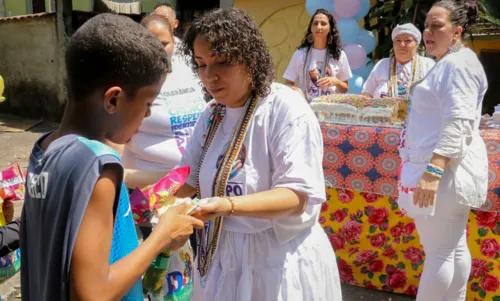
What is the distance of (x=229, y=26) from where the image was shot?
5.67 feet

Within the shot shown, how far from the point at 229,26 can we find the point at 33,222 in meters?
0.92

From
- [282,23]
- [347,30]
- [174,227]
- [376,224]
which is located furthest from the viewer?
[282,23]

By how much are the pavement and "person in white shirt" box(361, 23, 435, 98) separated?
1.67m

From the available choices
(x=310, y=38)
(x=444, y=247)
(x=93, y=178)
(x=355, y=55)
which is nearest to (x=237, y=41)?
(x=93, y=178)

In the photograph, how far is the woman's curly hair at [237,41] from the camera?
1724 mm

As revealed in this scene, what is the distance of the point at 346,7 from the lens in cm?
621

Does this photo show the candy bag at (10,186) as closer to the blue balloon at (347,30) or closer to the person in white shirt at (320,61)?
the person in white shirt at (320,61)

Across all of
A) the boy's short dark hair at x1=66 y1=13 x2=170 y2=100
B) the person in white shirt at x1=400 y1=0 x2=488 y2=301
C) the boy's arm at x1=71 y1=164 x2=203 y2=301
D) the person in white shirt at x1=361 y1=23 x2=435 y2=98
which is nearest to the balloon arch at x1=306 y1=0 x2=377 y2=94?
the person in white shirt at x1=361 y1=23 x2=435 y2=98

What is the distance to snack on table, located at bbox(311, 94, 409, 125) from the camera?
3.18 meters

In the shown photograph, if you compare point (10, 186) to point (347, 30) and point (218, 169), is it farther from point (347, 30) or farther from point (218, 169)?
point (347, 30)

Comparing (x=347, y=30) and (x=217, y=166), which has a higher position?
(x=347, y=30)

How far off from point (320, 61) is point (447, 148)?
107 inches

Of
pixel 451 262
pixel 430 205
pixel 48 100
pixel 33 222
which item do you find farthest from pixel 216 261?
pixel 48 100

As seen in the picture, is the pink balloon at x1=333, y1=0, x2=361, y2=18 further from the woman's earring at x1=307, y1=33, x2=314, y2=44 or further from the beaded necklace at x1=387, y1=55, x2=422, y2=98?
the beaded necklace at x1=387, y1=55, x2=422, y2=98
